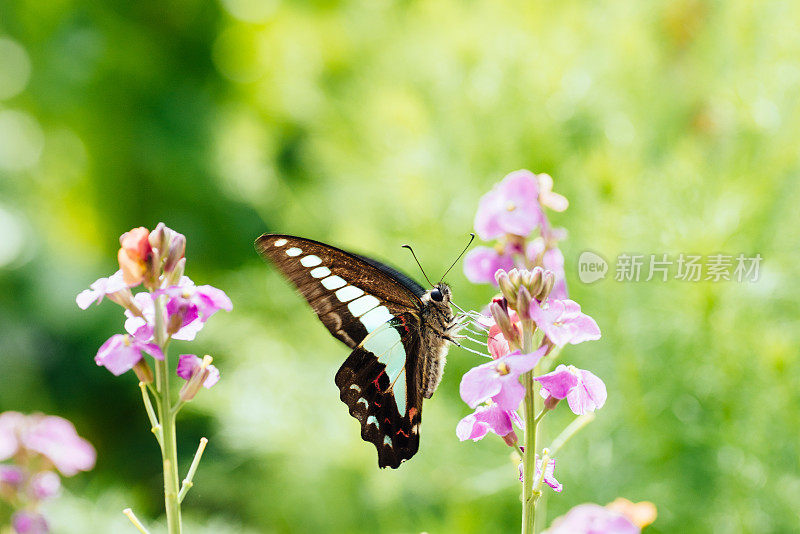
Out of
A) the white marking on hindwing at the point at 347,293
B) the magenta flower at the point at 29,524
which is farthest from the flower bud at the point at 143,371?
the magenta flower at the point at 29,524

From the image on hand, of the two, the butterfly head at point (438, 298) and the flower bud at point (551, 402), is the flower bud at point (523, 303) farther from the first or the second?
the butterfly head at point (438, 298)

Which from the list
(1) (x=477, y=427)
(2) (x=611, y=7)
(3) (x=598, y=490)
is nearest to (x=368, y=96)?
(2) (x=611, y=7)

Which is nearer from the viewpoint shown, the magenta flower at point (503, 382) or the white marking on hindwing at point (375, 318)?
the magenta flower at point (503, 382)

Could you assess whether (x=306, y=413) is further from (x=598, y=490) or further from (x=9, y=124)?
(x=9, y=124)

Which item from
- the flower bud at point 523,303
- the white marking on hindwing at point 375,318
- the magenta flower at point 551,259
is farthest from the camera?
the white marking on hindwing at point 375,318

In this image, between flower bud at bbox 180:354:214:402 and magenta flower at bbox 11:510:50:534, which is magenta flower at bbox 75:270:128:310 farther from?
magenta flower at bbox 11:510:50:534
